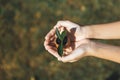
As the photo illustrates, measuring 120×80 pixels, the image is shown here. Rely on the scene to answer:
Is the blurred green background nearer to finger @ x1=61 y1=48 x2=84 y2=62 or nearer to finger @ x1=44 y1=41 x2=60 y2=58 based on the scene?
finger @ x1=44 y1=41 x2=60 y2=58

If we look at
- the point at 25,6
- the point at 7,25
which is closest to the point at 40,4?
the point at 25,6

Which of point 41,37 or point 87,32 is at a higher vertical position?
point 87,32

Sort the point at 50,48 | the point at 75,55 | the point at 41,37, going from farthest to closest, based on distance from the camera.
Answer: the point at 41,37 → the point at 50,48 → the point at 75,55

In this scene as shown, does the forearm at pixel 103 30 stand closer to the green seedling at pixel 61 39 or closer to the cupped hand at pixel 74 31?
the cupped hand at pixel 74 31

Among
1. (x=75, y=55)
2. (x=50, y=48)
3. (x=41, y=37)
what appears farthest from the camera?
(x=41, y=37)

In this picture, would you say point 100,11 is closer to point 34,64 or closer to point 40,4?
point 40,4

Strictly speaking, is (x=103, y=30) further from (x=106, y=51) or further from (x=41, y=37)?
(x=41, y=37)

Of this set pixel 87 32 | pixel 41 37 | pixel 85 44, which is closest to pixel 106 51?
pixel 85 44
